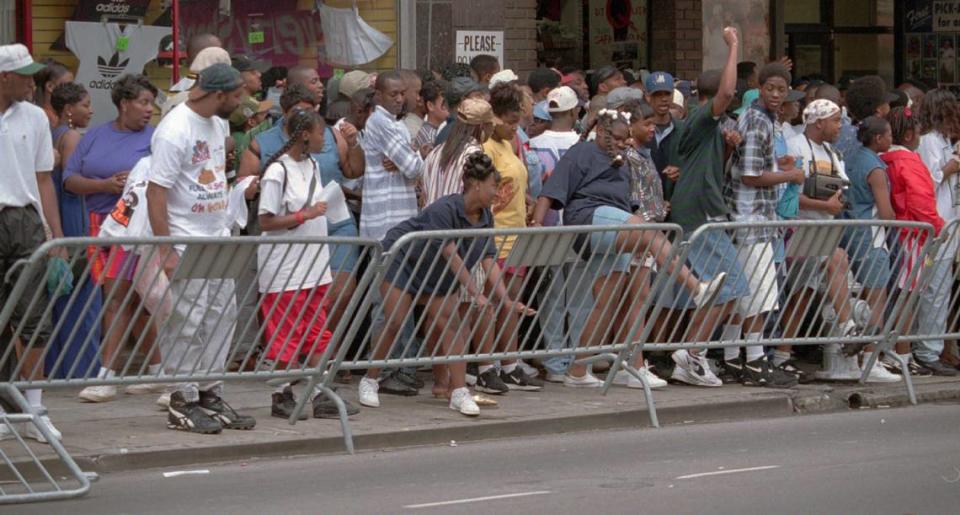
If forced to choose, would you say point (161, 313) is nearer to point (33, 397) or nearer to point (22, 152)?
point (33, 397)

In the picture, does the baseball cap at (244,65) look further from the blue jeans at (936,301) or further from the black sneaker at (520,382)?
the blue jeans at (936,301)

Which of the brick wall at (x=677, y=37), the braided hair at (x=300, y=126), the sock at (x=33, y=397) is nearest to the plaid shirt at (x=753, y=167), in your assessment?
the braided hair at (x=300, y=126)

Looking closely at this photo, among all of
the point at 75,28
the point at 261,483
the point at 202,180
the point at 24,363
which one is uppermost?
the point at 75,28

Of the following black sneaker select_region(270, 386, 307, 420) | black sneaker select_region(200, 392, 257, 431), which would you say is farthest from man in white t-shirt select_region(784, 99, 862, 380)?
black sneaker select_region(200, 392, 257, 431)

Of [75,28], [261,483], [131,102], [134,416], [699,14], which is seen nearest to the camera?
[261,483]

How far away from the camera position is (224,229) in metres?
10.5

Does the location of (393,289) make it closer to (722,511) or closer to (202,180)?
(202,180)

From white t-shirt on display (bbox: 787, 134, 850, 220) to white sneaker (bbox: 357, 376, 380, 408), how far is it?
374 centimetres

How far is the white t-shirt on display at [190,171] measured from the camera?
10.2 metres

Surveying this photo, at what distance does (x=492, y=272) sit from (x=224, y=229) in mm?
1670

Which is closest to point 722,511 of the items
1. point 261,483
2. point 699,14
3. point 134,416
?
point 261,483

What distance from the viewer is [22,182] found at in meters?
9.84

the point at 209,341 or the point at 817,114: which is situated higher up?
the point at 817,114

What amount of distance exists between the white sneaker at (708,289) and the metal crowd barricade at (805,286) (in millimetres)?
138
